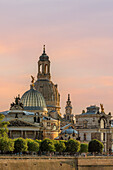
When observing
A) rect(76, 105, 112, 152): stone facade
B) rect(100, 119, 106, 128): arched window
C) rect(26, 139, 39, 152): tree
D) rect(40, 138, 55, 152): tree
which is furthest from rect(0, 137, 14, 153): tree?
rect(100, 119, 106, 128): arched window

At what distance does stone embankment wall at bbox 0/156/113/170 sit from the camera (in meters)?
87.0

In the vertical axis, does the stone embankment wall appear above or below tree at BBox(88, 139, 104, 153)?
below

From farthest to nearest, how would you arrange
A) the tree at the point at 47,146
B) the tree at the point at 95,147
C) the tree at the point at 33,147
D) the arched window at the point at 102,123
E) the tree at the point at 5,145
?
the arched window at the point at 102,123
the tree at the point at 95,147
the tree at the point at 47,146
the tree at the point at 33,147
the tree at the point at 5,145

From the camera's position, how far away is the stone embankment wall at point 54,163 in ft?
Answer: 285

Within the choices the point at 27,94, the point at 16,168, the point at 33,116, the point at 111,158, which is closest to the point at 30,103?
the point at 27,94

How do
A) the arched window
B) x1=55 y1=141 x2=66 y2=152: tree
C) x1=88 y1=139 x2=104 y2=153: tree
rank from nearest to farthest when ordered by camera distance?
x1=55 y1=141 x2=66 y2=152: tree < x1=88 y1=139 x2=104 y2=153: tree < the arched window

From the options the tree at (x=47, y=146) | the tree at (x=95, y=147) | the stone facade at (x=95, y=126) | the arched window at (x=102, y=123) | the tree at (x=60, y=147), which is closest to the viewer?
the tree at (x=47, y=146)

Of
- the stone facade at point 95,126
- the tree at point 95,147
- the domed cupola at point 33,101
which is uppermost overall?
the domed cupola at point 33,101

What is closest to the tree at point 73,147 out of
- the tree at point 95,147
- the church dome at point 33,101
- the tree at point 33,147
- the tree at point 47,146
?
the tree at point 47,146

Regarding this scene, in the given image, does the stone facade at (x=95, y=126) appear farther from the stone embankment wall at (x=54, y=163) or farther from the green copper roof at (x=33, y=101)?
the stone embankment wall at (x=54, y=163)

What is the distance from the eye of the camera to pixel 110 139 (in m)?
176

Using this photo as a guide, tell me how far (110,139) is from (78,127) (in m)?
9.59

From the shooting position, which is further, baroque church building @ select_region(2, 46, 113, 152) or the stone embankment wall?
baroque church building @ select_region(2, 46, 113, 152)

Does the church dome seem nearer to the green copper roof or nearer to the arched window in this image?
the green copper roof
